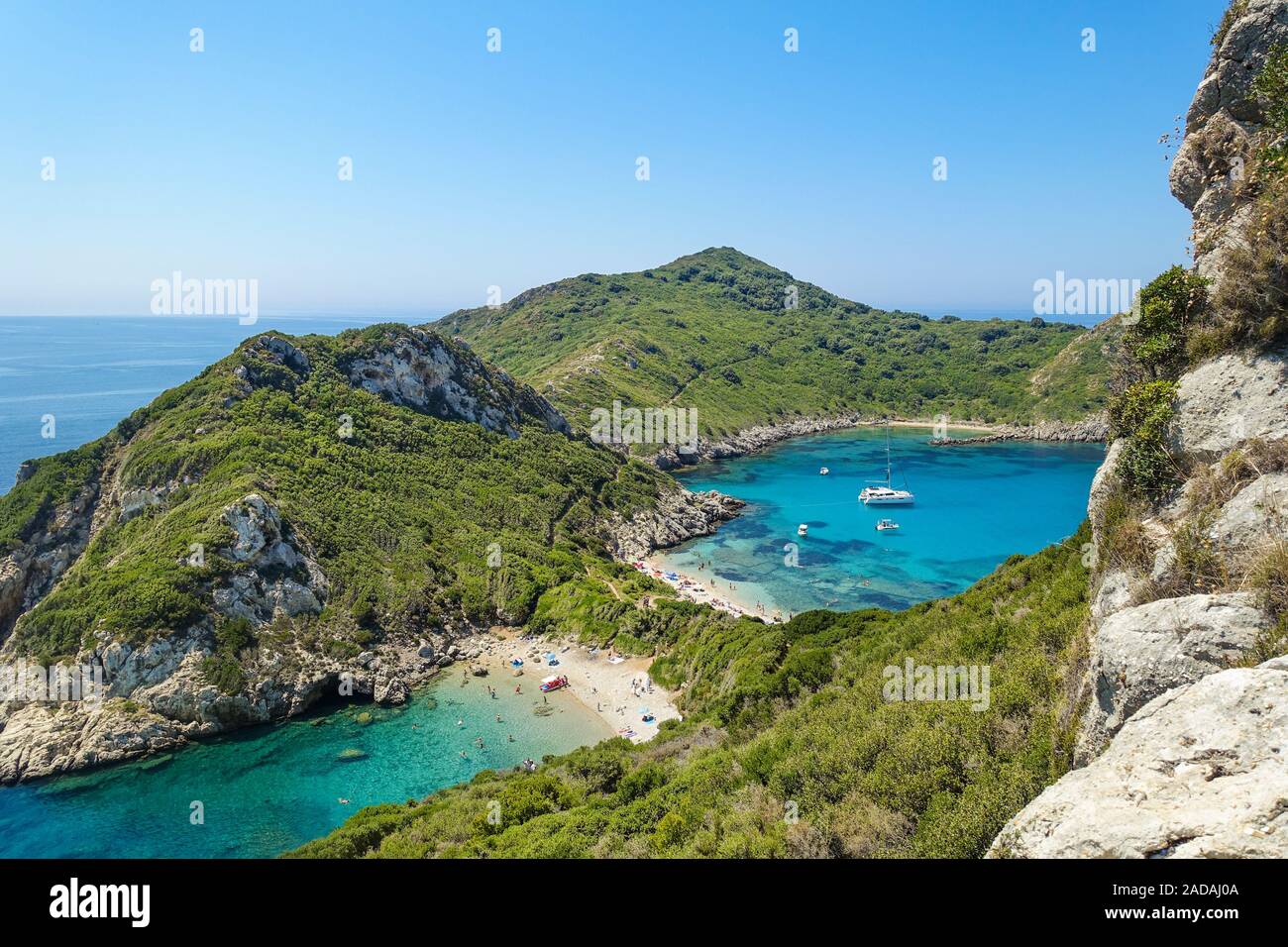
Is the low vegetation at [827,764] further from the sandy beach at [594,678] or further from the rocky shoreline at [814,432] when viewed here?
the rocky shoreline at [814,432]

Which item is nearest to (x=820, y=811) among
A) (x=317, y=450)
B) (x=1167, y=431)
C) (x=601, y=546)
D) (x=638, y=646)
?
(x=1167, y=431)

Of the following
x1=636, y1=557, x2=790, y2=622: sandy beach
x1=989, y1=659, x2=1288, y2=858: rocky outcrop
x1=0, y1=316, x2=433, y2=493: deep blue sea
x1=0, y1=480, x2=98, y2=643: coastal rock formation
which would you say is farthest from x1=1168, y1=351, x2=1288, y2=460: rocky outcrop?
x1=0, y1=316, x2=433, y2=493: deep blue sea

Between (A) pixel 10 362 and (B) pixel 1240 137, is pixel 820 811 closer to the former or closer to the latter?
(B) pixel 1240 137

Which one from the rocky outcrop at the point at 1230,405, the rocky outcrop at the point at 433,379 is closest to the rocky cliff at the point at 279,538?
the rocky outcrop at the point at 433,379

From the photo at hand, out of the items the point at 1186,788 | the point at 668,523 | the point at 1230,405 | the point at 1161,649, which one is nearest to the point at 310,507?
the point at 668,523

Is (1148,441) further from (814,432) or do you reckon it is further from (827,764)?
(814,432)

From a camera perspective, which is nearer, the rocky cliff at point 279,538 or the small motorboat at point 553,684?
the rocky cliff at point 279,538

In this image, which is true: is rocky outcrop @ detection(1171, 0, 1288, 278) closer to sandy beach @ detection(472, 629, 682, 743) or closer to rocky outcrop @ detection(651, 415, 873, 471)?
sandy beach @ detection(472, 629, 682, 743)
